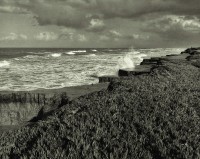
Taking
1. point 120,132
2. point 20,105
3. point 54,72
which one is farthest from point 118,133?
point 54,72

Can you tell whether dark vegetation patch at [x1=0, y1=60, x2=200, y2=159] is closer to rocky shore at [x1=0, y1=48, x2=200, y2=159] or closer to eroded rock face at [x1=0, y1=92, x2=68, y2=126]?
rocky shore at [x1=0, y1=48, x2=200, y2=159]

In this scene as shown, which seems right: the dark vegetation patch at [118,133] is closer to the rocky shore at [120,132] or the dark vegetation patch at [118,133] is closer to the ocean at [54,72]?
the rocky shore at [120,132]

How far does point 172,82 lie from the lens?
30.6 ft

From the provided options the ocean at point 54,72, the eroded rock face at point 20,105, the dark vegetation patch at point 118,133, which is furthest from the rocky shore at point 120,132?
the ocean at point 54,72

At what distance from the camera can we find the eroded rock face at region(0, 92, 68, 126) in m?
12.1

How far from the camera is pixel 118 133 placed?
15.6 ft

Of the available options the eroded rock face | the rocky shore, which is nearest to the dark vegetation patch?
→ the rocky shore

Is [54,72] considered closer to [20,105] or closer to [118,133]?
[20,105]

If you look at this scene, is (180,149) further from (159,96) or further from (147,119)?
(159,96)

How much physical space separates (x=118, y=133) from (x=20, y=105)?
8.37 m

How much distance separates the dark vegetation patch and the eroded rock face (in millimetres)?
5600

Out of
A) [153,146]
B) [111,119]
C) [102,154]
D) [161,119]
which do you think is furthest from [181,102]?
[102,154]

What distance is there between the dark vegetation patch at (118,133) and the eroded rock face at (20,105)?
18.4 ft

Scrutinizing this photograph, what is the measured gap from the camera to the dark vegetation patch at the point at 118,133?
4199mm
